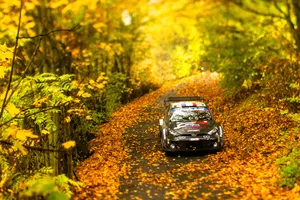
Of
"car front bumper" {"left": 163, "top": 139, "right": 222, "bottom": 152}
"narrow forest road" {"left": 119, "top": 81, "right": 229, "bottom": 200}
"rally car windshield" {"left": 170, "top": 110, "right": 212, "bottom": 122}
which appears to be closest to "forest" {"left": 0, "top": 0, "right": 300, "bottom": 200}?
"narrow forest road" {"left": 119, "top": 81, "right": 229, "bottom": 200}

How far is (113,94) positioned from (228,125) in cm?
715

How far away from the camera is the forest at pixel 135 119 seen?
6.28 m

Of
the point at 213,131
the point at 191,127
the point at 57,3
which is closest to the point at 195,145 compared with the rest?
the point at 191,127

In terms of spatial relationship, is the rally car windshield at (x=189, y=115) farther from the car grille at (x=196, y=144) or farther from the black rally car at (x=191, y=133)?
the car grille at (x=196, y=144)

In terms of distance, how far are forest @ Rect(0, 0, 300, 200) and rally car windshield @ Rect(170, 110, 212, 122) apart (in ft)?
4.52

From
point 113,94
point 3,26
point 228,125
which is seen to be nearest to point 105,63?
point 113,94

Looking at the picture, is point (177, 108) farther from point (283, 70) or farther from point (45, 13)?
point (45, 13)

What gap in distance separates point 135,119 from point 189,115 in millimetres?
7193

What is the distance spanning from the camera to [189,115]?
12461 mm

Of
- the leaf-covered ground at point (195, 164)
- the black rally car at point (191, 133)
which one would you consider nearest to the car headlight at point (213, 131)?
the black rally car at point (191, 133)

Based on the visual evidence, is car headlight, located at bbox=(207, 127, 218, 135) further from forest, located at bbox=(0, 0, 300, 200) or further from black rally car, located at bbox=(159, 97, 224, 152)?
forest, located at bbox=(0, 0, 300, 200)

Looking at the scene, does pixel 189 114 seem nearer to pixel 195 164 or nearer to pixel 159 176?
pixel 195 164

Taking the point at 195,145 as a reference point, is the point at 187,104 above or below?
above

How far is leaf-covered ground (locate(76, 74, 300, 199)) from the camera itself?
8.03m
